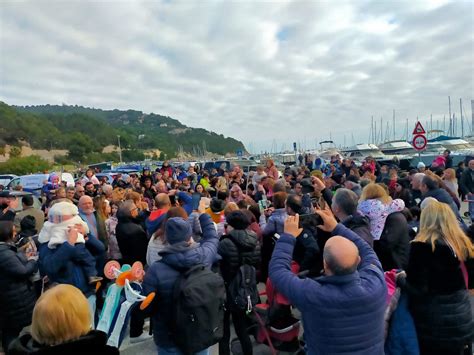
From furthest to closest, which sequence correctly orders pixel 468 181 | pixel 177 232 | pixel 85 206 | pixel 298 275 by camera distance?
pixel 468 181 < pixel 85 206 < pixel 298 275 < pixel 177 232

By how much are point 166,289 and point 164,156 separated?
121 meters

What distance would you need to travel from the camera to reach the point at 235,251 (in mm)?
3609

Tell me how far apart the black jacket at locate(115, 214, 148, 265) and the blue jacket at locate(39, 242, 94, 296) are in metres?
1.16

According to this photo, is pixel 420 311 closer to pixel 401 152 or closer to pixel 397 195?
pixel 397 195

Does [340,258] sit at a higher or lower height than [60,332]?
higher

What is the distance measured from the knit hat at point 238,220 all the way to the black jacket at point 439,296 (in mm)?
1566

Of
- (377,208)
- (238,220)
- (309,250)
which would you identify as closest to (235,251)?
(238,220)

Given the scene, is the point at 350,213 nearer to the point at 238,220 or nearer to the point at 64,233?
the point at 238,220

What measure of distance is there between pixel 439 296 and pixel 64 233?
3.31m

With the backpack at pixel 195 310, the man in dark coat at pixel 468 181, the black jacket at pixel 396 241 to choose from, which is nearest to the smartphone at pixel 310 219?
the backpack at pixel 195 310

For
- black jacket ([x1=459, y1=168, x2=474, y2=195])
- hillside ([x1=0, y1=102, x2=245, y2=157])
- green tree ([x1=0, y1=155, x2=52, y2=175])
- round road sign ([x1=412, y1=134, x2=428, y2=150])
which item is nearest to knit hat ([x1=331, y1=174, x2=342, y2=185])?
round road sign ([x1=412, y1=134, x2=428, y2=150])

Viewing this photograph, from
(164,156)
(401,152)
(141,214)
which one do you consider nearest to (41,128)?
(164,156)

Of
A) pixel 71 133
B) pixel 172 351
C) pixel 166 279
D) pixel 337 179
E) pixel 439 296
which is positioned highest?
pixel 71 133

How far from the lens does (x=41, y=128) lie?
290 ft
